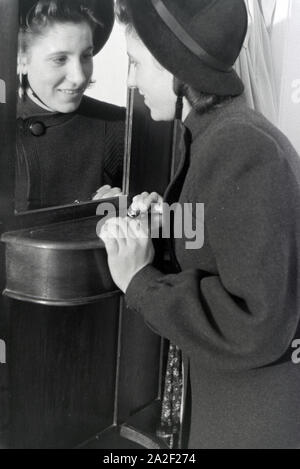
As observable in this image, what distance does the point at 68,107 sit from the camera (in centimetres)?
168

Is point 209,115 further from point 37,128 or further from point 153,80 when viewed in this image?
point 37,128

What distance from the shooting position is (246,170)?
1009 mm

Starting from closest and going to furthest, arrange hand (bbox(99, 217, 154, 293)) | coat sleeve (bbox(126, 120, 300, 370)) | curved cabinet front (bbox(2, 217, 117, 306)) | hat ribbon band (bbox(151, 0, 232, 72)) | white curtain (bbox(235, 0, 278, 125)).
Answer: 1. coat sleeve (bbox(126, 120, 300, 370))
2. hat ribbon band (bbox(151, 0, 232, 72))
3. hand (bbox(99, 217, 154, 293))
4. curved cabinet front (bbox(2, 217, 117, 306))
5. white curtain (bbox(235, 0, 278, 125))

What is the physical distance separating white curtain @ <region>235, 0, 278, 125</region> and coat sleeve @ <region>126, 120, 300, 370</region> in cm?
145

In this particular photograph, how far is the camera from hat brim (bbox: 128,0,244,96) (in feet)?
3.73

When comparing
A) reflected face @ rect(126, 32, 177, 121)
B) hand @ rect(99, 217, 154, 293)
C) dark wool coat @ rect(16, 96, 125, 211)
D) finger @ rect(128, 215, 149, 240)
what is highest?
reflected face @ rect(126, 32, 177, 121)

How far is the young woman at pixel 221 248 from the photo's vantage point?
100 centimetres

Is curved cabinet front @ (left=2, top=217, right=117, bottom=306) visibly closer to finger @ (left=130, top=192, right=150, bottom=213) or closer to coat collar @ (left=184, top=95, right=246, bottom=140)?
finger @ (left=130, top=192, right=150, bottom=213)

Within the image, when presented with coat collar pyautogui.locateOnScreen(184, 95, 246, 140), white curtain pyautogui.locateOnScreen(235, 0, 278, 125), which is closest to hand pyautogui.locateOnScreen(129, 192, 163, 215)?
coat collar pyautogui.locateOnScreen(184, 95, 246, 140)

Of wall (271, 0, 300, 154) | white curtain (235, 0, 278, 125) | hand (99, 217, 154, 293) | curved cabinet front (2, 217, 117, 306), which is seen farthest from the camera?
wall (271, 0, 300, 154)

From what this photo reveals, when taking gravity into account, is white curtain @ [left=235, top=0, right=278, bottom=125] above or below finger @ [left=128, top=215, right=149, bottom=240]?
above

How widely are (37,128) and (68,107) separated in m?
0.14

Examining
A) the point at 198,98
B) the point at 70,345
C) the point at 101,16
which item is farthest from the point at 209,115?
the point at 70,345

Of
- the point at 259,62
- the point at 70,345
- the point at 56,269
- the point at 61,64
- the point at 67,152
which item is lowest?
the point at 70,345
